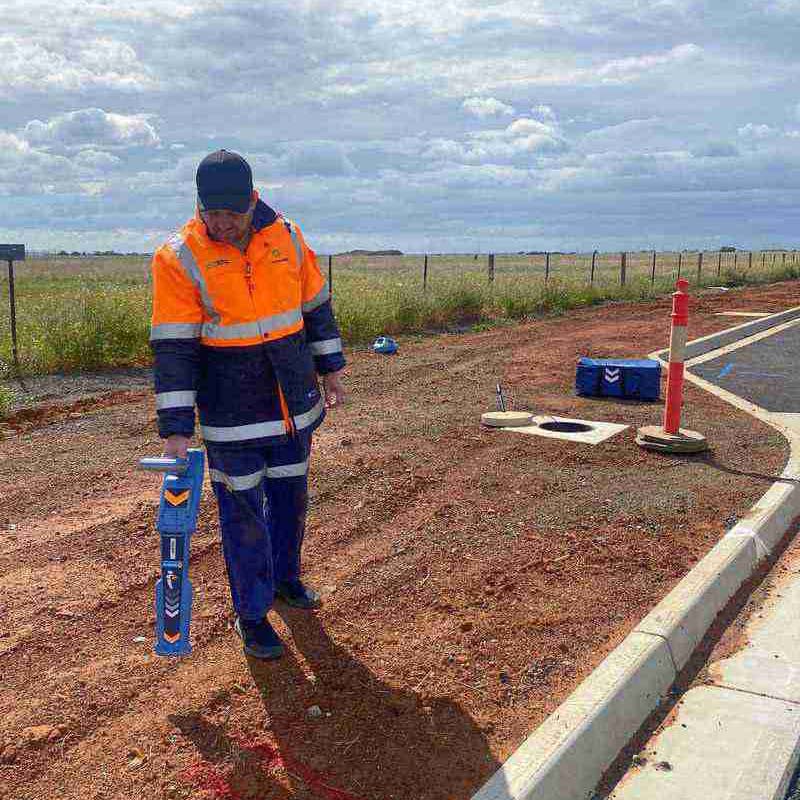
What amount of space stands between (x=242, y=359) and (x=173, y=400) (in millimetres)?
324

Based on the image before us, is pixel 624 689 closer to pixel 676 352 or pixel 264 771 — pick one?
pixel 264 771

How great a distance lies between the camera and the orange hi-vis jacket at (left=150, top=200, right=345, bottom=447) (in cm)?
337

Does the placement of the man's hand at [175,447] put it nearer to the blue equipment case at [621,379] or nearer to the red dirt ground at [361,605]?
the red dirt ground at [361,605]

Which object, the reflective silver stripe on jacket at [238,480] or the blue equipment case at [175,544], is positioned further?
the reflective silver stripe on jacket at [238,480]

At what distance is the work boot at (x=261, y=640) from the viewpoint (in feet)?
11.8

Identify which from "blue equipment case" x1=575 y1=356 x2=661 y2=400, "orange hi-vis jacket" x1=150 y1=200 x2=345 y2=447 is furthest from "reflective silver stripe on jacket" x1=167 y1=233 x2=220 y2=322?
"blue equipment case" x1=575 y1=356 x2=661 y2=400

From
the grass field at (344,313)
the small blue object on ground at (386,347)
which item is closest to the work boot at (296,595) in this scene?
the grass field at (344,313)

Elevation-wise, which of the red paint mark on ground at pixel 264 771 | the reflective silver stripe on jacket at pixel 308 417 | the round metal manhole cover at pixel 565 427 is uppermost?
the reflective silver stripe on jacket at pixel 308 417

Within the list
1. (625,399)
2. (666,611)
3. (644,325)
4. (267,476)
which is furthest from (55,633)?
(644,325)

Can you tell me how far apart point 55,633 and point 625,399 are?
6.85 m

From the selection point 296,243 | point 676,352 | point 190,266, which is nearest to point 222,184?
point 190,266

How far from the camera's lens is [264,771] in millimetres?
2852

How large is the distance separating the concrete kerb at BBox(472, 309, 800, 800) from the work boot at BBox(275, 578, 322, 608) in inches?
55.6

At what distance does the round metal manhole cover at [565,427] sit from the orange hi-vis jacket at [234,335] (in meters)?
4.54
